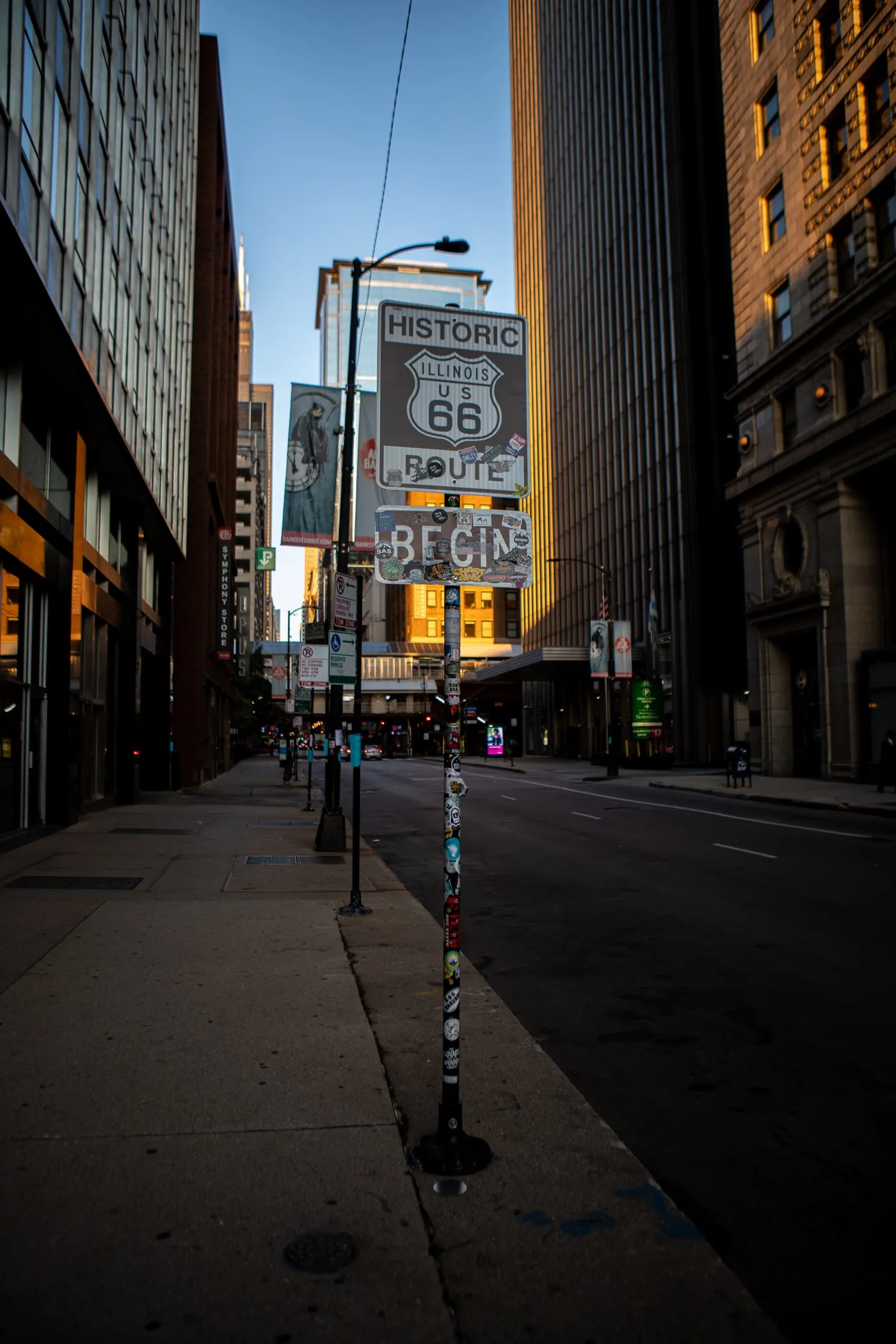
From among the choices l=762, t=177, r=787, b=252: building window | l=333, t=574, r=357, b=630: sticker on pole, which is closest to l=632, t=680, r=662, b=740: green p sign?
l=762, t=177, r=787, b=252: building window

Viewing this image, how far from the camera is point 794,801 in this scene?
2269 cm

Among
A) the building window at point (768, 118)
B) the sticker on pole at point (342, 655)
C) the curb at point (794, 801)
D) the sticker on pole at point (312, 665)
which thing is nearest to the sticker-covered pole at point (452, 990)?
the sticker on pole at point (342, 655)

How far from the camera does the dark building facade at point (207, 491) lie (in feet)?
112

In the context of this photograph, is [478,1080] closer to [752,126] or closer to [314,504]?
[314,504]

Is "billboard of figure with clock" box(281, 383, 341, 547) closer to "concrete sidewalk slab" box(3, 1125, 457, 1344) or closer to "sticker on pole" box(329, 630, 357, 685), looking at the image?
"sticker on pole" box(329, 630, 357, 685)

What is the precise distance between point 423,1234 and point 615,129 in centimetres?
6988

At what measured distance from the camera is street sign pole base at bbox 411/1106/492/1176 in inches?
147

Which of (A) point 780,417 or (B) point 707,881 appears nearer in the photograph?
(B) point 707,881

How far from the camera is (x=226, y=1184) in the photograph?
3572mm

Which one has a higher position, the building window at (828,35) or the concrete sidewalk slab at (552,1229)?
the building window at (828,35)

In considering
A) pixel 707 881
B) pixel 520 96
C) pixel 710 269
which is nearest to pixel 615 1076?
pixel 707 881

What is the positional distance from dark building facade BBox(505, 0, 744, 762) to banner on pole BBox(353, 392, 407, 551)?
96.8 ft

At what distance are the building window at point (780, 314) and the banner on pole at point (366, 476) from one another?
22.6m

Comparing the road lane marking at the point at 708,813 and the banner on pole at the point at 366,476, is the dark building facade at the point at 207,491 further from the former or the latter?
the banner on pole at the point at 366,476
